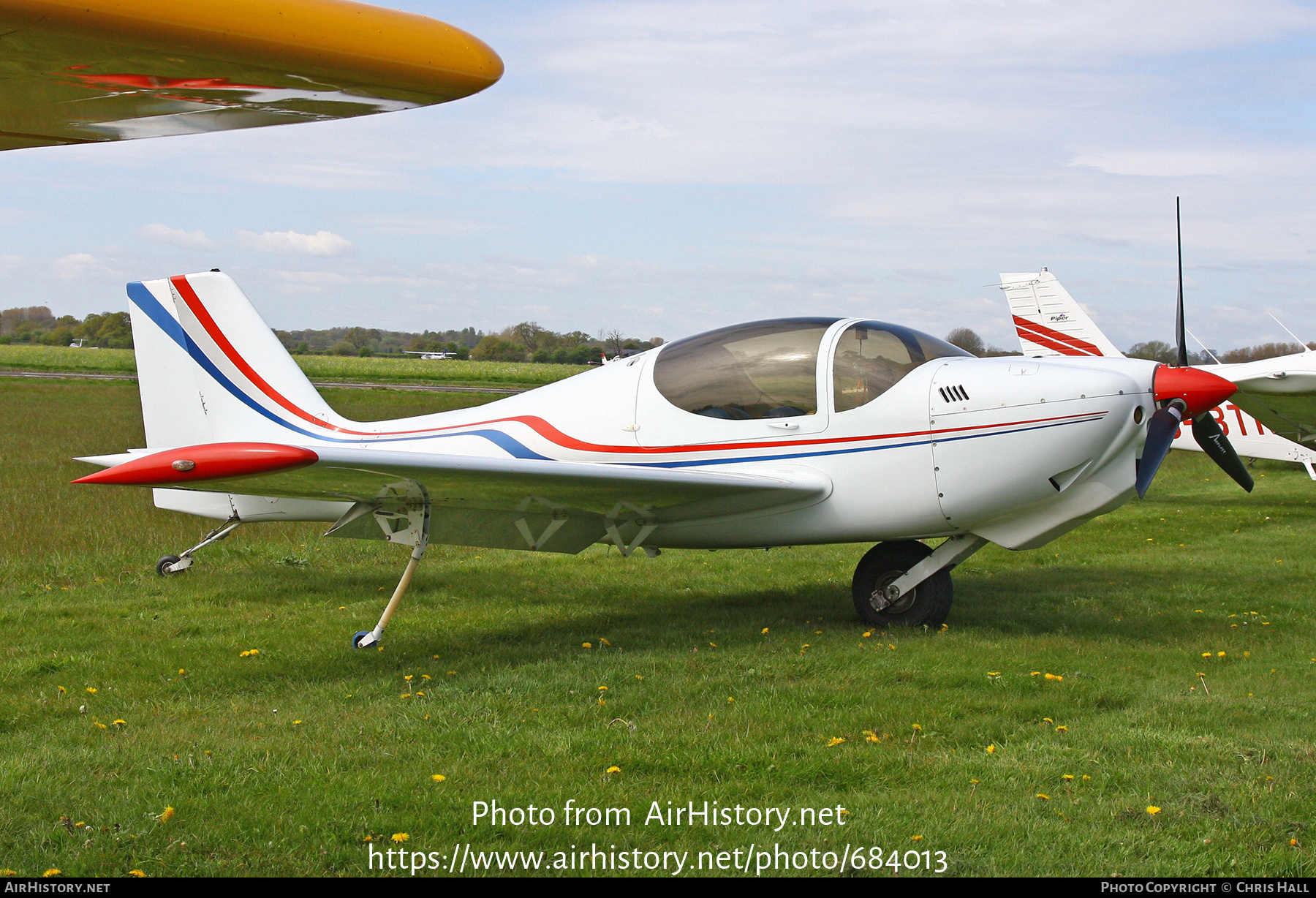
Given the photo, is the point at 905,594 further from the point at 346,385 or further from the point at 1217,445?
the point at 346,385

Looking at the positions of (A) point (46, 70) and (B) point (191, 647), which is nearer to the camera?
(A) point (46, 70)

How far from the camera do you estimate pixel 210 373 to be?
799 cm

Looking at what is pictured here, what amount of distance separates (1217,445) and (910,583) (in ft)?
7.67

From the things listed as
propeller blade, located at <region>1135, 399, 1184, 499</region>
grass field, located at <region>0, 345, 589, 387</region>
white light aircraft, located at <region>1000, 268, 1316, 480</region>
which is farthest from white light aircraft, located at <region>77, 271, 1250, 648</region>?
grass field, located at <region>0, 345, 589, 387</region>

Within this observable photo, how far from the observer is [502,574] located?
9.07 meters

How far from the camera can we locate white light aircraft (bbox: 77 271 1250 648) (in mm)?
5980

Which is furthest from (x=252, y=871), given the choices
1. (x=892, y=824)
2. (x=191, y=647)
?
(x=191, y=647)

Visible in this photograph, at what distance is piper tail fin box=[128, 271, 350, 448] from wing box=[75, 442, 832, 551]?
6.28 feet

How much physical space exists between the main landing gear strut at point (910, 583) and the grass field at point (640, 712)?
199mm

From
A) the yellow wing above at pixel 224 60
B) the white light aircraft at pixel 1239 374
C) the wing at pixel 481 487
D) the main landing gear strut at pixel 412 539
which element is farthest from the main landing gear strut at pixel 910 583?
the yellow wing above at pixel 224 60

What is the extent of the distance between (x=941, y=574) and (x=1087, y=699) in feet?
5.87

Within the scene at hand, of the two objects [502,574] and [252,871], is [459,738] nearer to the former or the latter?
[252,871]

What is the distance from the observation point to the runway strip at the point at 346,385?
4584 cm

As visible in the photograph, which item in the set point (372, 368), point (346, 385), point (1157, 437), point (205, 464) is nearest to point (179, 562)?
point (205, 464)
